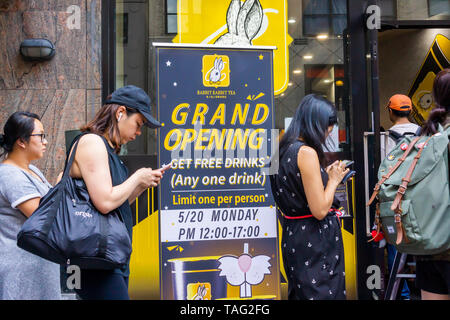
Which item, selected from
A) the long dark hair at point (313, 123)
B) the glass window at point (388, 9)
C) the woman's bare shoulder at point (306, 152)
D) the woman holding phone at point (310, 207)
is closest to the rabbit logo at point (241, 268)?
the woman holding phone at point (310, 207)

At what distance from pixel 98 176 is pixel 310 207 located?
4.09 ft

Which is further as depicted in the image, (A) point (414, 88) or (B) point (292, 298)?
(A) point (414, 88)

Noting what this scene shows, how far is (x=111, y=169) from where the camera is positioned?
8.70ft

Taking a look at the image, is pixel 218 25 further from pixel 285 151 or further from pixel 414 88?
pixel 414 88

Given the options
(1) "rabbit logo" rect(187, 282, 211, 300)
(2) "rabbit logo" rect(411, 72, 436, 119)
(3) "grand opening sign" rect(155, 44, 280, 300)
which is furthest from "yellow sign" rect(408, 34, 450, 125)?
(1) "rabbit logo" rect(187, 282, 211, 300)

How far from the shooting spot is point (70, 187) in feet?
8.44

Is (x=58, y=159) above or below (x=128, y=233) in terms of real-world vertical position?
above

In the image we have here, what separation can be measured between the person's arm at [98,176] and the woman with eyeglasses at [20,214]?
30.0 inches

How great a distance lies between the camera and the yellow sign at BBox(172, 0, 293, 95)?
5285 millimetres

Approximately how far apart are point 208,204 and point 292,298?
1.33 metres

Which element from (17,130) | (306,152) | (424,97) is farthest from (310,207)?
(424,97)

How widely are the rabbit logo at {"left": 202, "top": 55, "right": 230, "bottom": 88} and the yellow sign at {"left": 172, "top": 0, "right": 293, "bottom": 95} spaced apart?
972 mm
